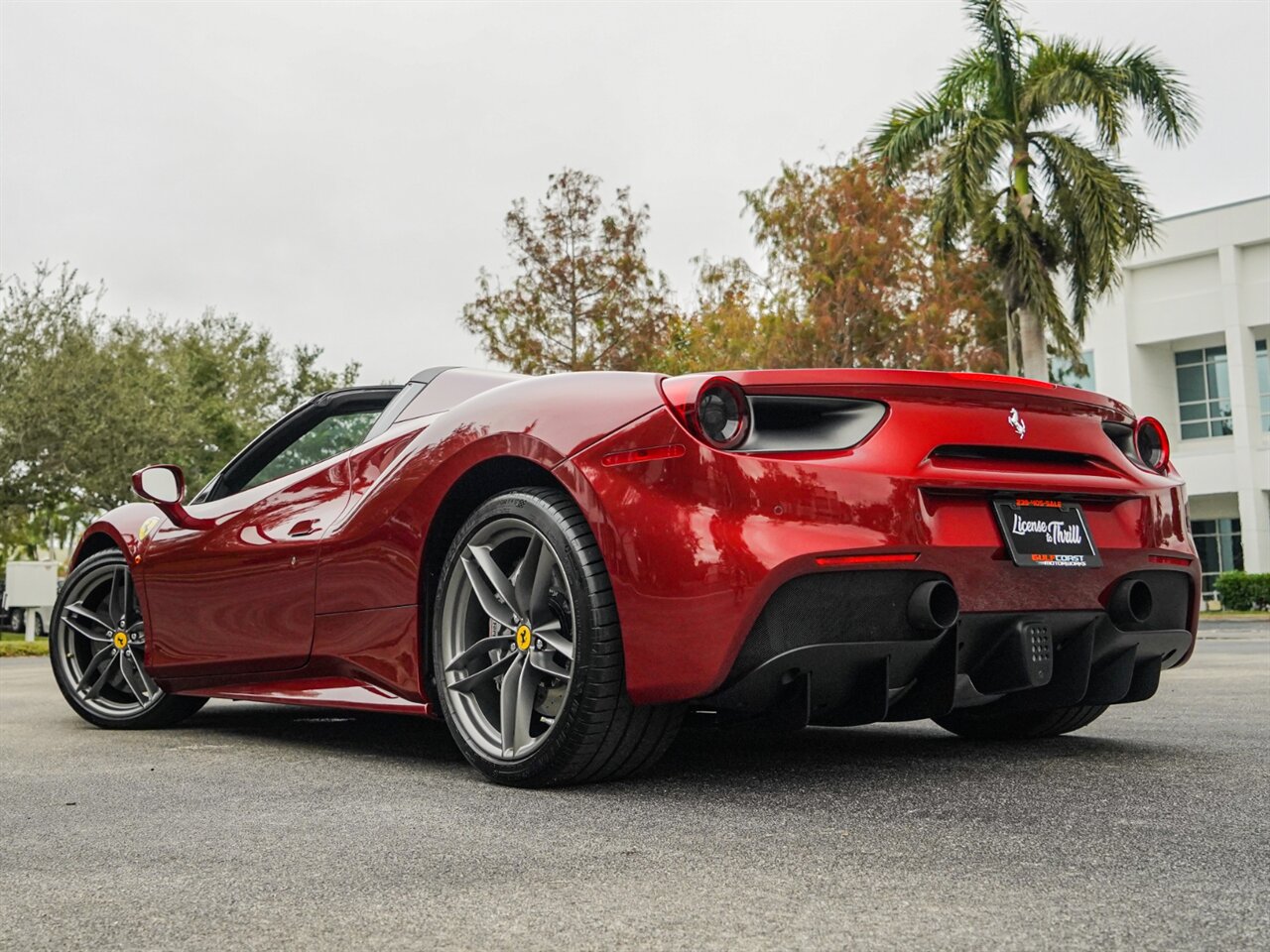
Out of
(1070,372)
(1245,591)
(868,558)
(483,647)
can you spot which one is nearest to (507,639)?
(483,647)

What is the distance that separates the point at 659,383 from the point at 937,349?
21845 millimetres

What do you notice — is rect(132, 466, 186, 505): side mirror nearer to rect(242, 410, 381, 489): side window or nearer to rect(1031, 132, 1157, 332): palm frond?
rect(242, 410, 381, 489): side window

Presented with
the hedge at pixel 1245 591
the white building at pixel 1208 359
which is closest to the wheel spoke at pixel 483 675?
the hedge at pixel 1245 591

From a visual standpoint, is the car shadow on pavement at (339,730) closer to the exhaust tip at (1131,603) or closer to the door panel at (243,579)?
the door panel at (243,579)

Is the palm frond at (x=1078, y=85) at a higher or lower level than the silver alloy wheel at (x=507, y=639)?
higher

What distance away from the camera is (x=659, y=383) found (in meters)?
3.37

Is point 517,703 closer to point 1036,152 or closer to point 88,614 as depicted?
point 88,614

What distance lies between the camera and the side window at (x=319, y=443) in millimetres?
4688

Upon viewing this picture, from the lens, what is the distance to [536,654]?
3539 mm

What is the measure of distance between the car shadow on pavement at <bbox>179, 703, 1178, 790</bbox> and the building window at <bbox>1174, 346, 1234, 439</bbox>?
36659 millimetres

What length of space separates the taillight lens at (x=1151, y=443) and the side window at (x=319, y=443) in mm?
2472

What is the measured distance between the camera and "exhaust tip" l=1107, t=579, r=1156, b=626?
3.63m


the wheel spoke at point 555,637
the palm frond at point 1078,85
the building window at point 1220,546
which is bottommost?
the building window at point 1220,546

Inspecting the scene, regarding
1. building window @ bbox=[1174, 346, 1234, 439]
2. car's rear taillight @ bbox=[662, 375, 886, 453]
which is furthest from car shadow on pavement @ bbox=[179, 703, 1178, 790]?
building window @ bbox=[1174, 346, 1234, 439]
